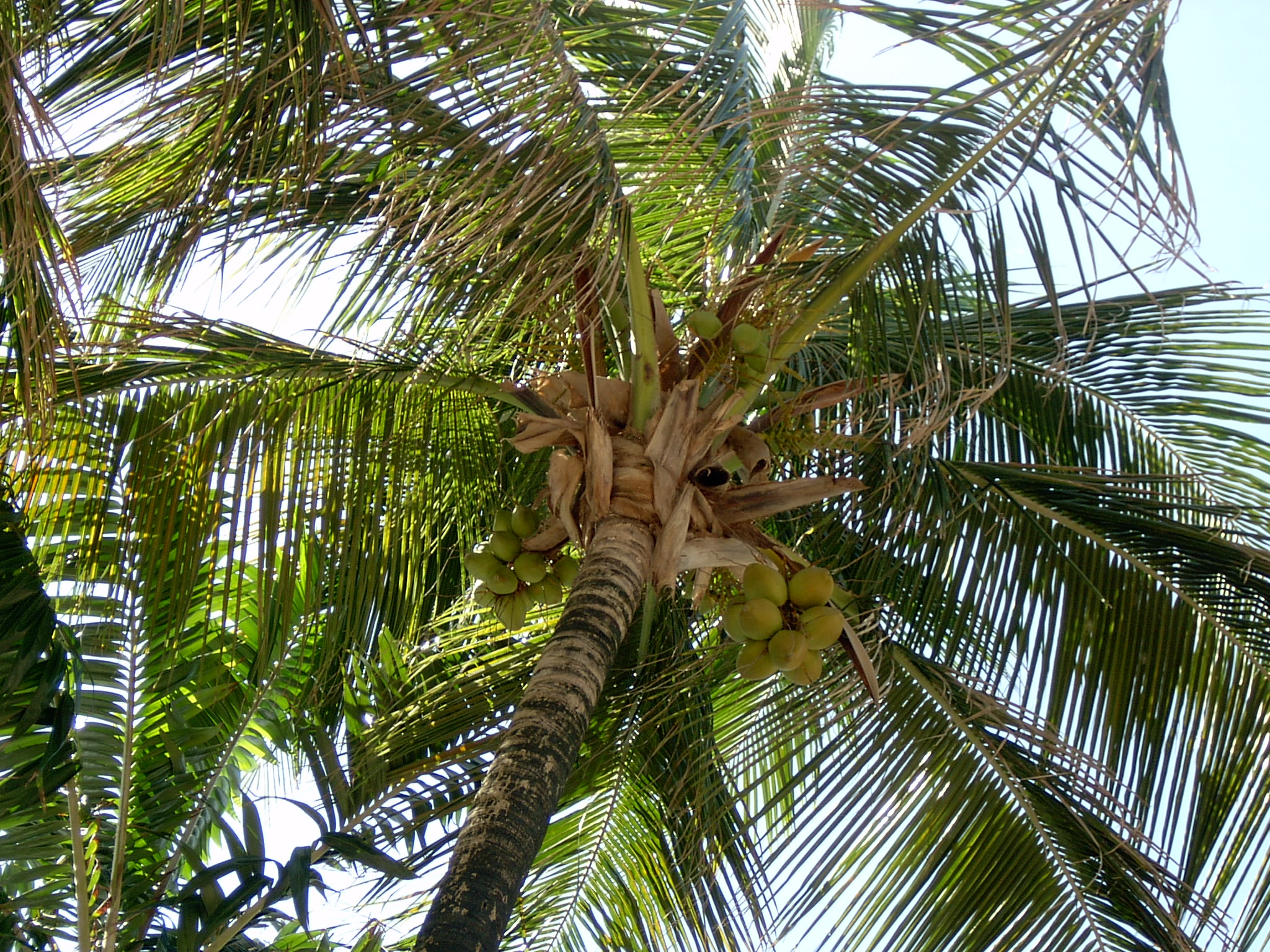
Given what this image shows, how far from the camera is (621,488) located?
11.3 ft

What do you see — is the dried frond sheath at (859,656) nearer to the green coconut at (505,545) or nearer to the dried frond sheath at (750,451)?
the dried frond sheath at (750,451)

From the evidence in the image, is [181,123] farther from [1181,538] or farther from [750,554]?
[1181,538]

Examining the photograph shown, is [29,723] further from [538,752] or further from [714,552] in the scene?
[714,552]

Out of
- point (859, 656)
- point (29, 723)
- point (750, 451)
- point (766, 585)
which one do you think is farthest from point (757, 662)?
point (29, 723)

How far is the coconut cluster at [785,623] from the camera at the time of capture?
10.1 feet

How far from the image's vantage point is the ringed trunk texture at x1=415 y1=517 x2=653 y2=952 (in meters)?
2.38

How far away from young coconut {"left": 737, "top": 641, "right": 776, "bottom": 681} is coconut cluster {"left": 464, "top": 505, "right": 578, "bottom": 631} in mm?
653

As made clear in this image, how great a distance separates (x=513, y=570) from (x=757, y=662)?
0.83 meters

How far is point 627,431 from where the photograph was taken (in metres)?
3.51

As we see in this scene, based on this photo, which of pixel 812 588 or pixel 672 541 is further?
pixel 672 541

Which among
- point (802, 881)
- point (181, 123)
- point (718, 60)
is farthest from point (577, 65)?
point (802, 881)

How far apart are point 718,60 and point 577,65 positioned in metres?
0.73

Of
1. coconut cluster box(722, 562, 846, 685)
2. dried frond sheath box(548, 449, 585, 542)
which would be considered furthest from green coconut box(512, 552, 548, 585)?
coconut cluster box(722, 562, 846, 685)

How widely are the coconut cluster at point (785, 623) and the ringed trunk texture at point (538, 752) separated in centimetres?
34
